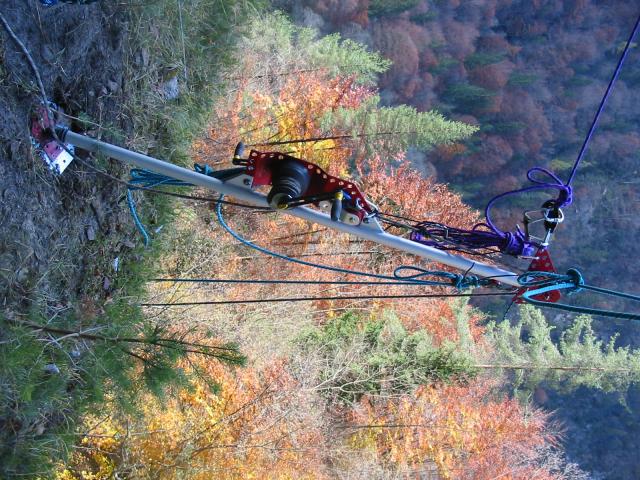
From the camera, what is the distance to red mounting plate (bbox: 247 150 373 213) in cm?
353

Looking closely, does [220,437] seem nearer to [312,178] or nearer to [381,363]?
[381,363]

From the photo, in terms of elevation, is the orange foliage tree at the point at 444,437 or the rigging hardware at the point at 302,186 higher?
the rigging hardware at the point at 302,186

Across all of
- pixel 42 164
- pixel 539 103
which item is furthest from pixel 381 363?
pixel 539 103

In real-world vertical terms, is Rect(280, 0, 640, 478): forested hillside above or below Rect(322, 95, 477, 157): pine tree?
below

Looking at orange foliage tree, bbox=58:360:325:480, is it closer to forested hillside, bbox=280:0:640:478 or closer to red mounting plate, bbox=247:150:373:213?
red mounting plate, bbox=247:150:373:213

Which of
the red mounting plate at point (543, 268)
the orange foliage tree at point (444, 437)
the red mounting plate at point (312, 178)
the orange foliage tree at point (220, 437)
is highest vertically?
the red mounting plate at point (312, 178)

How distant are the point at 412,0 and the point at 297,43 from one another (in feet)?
34.8

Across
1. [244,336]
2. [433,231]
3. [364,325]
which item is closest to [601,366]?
[364,325]

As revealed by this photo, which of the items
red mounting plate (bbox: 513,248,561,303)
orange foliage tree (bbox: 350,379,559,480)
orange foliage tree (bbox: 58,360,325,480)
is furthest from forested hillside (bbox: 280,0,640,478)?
red mounting plate (bbox: 513,248,561,303)

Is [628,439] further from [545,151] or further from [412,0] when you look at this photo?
[412,0]

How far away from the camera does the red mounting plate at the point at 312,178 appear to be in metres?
3.53

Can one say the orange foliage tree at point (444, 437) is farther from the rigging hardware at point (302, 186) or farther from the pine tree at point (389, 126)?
the rigging hardware at point (302, 186)

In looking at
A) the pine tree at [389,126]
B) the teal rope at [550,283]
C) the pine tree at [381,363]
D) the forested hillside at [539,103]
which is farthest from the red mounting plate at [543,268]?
the forested hillside at [539,103]

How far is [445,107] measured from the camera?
24.4 metres
